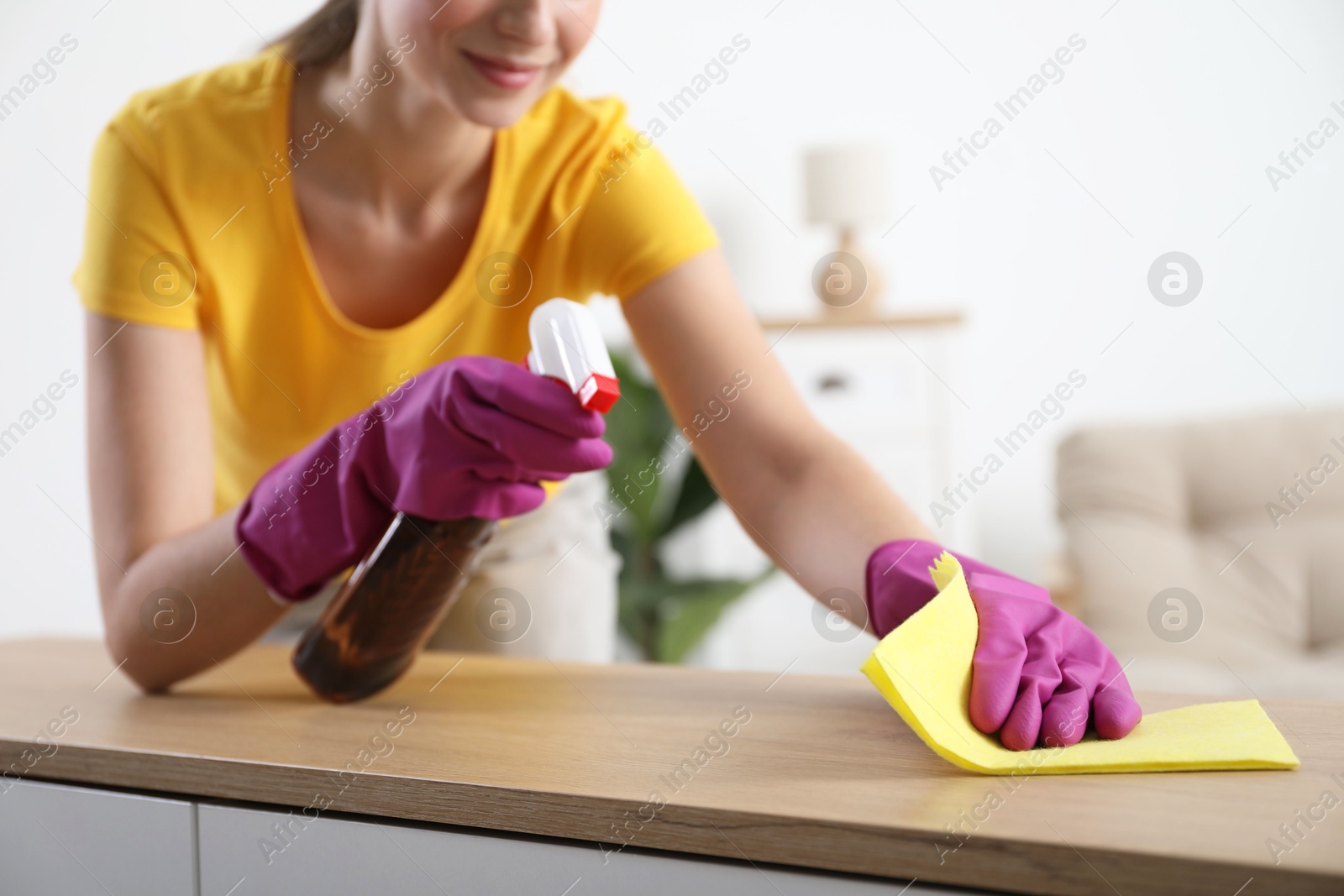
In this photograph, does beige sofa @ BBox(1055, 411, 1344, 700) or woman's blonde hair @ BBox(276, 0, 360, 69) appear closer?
woman's blonde hair @ BBox(276, 0, 360, 69)

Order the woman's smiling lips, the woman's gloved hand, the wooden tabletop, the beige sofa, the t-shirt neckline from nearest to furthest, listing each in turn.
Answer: the wooden tabletop
the woman's gloved hand
the woman's smiling lips
the t-shirt neckline
the beige sofa

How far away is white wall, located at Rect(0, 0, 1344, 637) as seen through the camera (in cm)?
251

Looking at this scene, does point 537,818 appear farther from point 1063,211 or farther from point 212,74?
point 1063,211

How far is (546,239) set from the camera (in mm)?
964

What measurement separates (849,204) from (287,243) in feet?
6.08

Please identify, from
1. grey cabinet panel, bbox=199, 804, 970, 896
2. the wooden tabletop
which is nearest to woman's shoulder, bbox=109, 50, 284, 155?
the wooden tabletop

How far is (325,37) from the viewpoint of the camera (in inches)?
38.9

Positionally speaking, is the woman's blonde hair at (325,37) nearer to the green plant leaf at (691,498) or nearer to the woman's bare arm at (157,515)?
the woman's bare arm at (157,515)

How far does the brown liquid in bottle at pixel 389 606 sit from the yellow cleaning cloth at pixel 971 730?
279mm

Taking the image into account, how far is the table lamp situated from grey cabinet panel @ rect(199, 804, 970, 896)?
2.06m

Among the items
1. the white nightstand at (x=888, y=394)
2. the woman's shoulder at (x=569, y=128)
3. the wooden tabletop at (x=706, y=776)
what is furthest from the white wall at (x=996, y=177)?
the wooden tabletop at (x=706, y=776)

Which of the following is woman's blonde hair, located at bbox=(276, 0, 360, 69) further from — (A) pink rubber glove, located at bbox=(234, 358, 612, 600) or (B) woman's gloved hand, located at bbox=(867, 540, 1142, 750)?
(B) woman's gloved hand, located at bbox=(867, 540, 1142, 750)

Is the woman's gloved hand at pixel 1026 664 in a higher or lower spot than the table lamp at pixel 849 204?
lower

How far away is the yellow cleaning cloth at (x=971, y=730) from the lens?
0.54m
